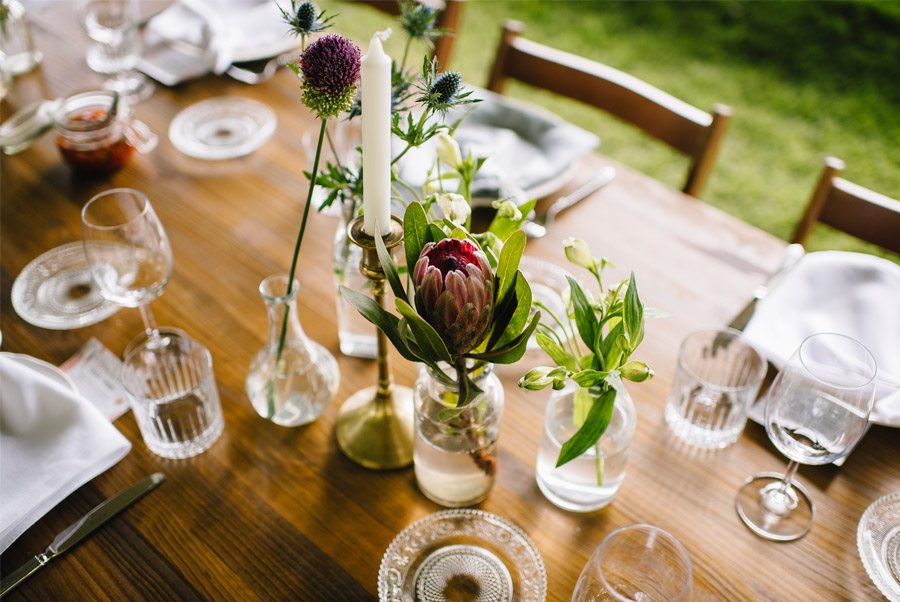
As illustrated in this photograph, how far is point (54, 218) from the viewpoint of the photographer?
4.12 feet

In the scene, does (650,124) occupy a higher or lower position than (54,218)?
higher

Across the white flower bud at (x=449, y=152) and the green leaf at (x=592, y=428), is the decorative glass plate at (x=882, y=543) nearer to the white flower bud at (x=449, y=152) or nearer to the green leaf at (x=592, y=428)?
the green leaf at (x=592, y=428)

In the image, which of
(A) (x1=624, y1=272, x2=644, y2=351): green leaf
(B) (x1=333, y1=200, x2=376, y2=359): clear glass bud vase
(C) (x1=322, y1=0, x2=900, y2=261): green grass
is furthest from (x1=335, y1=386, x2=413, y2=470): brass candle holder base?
(C) (x1=322, y1=0, x2=900, y2=261): green grass

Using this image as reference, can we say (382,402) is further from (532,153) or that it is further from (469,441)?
(532,153)

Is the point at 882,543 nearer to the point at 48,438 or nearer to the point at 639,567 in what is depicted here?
the point at 639,567

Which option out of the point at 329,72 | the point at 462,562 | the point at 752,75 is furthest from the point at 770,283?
the point at 752,75

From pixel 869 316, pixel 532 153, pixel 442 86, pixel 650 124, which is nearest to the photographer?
pixel 442 86

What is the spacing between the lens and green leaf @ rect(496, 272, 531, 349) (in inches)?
26.8

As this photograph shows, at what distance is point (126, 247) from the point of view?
0.94 m

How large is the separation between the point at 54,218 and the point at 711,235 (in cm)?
106

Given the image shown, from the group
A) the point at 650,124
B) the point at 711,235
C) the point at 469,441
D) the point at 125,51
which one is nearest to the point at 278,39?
the point at 125,51

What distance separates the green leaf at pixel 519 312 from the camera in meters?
0.68

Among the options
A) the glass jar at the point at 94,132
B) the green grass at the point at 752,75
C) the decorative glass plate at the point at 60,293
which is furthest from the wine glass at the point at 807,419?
the green grass at the point at 752,75

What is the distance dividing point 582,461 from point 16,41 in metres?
1.39
